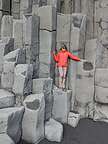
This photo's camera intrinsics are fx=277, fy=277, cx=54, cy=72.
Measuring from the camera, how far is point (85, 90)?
5.93 meters

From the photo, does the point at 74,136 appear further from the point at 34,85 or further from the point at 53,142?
the point at 34,85

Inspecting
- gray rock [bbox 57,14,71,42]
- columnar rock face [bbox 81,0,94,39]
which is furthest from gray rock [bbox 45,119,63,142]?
columnar rock face [bbox 81,0,94,39]

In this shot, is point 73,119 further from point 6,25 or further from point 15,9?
point 15,9

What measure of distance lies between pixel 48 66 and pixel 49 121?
1179 mm

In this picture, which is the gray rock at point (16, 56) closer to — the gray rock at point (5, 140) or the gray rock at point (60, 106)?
the gray rock at point (60, 106)

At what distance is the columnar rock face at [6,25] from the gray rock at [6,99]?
5.17ft

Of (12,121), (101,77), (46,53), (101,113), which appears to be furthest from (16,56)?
(101,113)

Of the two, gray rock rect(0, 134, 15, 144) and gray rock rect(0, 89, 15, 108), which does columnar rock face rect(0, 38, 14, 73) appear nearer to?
gray rock rect(0, 89, 15, 108)

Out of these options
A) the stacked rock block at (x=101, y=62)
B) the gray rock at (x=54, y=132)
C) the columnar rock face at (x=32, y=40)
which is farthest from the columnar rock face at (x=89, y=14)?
the gray rock at (x=54, y=132)

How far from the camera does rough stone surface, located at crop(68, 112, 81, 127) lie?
5621 millimetres

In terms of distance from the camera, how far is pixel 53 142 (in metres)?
5.03

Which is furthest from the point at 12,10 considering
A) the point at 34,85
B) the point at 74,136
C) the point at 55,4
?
the point at 74,136

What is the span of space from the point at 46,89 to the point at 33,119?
0.83m

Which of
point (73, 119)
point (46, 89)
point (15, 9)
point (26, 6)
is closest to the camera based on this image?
point (46, 89)
